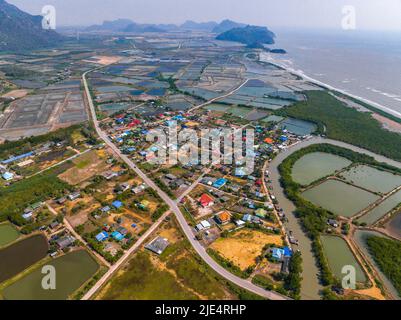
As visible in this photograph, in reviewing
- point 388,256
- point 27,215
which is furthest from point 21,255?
point 388,256

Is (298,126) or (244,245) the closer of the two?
(244,245)

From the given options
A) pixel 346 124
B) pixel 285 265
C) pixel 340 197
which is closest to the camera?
pixel 285 265

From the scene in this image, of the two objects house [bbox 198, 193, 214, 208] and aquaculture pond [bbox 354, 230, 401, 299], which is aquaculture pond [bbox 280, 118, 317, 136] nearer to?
aquaculture pond [bbox 354, 230, 401, 299]

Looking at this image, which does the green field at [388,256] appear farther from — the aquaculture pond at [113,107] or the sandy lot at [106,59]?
the sandy lot at [106,59]

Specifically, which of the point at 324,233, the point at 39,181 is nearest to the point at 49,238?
the point at 39,181

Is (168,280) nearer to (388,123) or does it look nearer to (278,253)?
(278,253)

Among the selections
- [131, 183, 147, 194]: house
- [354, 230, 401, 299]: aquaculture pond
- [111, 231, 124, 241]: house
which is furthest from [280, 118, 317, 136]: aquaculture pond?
[111, 231, 124, 241]: house

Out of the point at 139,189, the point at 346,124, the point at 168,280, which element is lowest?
the point at 168,280
